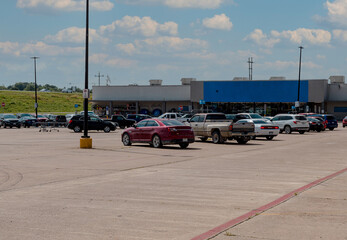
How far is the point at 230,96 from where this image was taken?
289 ft

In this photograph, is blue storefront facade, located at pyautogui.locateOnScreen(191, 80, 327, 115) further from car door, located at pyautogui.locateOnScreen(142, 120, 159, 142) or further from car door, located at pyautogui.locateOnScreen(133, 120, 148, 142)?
car door, located at pyautogui.locateOnScreen(142, 120, 159, 142)

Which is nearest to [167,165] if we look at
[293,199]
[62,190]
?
[62,190]

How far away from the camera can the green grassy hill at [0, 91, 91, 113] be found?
463ft

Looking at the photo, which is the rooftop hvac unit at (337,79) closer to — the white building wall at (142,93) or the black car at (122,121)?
the white building wall at (142,93)

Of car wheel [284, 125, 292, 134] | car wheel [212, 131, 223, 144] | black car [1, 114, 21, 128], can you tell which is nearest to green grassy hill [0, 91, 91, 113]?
black car [1, 114, 21, 128]

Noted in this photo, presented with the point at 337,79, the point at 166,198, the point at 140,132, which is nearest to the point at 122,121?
the point at 140,132

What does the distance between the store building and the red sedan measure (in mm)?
54404

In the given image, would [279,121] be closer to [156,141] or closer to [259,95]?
[156,141]

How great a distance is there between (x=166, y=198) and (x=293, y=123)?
3617 centimetres

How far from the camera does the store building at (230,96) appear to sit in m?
85.4

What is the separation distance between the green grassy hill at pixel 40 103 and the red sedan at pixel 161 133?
4406 inches

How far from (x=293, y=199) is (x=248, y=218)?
2.44m

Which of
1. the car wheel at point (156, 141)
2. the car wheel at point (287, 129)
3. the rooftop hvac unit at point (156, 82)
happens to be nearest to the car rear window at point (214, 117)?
the car wheel at point (156, 141)

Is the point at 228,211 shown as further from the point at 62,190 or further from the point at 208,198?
the point at 62,190
